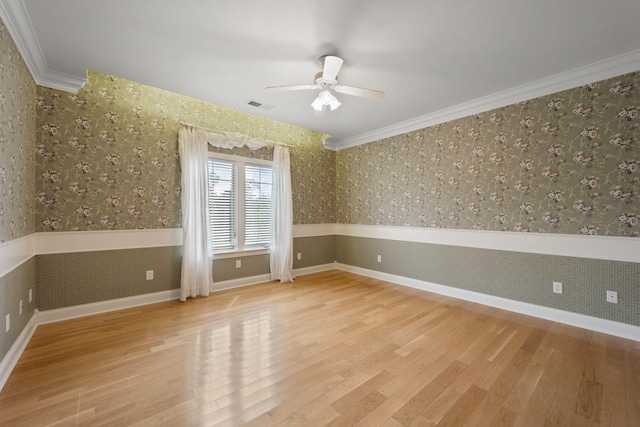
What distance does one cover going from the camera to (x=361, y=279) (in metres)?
4.87

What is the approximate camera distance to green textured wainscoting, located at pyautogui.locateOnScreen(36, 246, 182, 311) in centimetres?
289

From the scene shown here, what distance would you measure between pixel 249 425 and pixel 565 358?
259 cm

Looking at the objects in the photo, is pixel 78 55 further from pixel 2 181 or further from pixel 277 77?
pixel 277 77

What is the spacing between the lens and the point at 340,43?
2377 mm

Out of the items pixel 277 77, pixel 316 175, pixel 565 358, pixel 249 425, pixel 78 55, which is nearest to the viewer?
pixel 249 425

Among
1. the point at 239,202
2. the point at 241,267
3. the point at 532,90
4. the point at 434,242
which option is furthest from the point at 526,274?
the point at 239,202

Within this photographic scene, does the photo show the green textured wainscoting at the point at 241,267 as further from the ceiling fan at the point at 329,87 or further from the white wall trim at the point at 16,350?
the ceiling fan at the point at 329,87

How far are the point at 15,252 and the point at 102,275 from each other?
109cm

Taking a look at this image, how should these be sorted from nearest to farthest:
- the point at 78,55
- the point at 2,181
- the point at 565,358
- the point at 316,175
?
1. the point at 2,181
2. the point at 565,358
3. the point at 78,55
4. the point at 316,175

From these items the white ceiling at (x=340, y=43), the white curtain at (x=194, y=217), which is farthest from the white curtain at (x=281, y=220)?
the white ceiling at (x=340, y=43)

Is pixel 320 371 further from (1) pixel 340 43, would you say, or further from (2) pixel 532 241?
(2) pixel 532 241

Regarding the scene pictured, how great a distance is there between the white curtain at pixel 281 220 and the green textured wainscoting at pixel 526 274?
1707 millimetres

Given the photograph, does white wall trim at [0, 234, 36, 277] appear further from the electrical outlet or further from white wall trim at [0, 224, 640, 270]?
the electrical outlet

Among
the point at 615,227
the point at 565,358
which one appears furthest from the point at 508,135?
the point at 565,358
